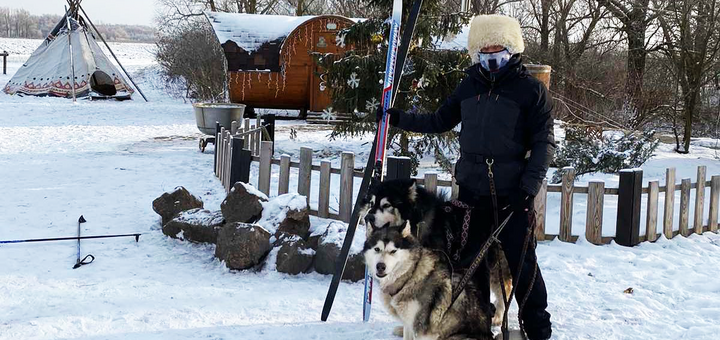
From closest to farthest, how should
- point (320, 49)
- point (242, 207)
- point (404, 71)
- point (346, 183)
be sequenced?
point (242, 207)
point (346, 183)
point (404, 71)
point (320, 49)

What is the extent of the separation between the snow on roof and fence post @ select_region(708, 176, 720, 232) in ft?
44.1

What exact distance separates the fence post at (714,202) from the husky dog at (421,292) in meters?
4.51

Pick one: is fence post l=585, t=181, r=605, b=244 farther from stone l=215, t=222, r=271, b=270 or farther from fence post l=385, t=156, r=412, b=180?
stone l=215, t=222, r=271, b=270

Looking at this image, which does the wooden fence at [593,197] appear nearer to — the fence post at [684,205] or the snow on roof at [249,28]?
the fence post at [684,205]

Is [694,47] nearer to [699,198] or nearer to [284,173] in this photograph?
[699,198]

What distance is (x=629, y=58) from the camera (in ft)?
57.4

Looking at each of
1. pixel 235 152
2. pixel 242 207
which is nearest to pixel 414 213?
pixel 242 207

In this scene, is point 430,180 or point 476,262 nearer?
point 476,262

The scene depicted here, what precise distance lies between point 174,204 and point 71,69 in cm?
1779

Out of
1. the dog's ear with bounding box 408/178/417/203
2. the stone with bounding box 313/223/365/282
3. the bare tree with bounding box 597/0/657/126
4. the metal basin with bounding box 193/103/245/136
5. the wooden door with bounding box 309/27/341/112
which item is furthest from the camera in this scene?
the wooden door with bounding box 309/27/341/112

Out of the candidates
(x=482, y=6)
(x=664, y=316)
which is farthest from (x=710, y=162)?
(x=482, y=6)

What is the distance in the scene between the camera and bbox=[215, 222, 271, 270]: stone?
574 centimetres

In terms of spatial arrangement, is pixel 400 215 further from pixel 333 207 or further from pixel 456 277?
pixel 333 207

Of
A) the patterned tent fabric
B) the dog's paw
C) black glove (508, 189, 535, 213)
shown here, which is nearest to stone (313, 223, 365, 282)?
the dog's paw
